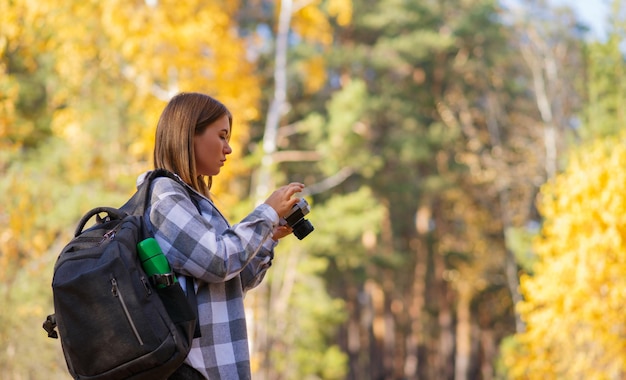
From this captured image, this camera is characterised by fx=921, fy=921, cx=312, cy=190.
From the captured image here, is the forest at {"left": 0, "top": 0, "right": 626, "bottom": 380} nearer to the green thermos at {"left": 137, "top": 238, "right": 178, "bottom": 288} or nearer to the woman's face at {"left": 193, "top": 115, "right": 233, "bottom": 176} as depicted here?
the woman's face at {"left": 193, "top": 115, "right": 233, "bottom": 176}

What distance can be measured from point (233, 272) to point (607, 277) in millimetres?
8208

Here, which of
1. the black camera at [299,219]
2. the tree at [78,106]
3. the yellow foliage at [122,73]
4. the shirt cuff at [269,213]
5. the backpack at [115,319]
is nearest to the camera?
the backpack at [115,319]

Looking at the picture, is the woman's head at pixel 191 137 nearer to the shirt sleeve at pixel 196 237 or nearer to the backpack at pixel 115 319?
the shirt sleeve at pixel 196 237

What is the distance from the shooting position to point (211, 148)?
7.48ft

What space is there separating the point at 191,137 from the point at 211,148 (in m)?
0.06

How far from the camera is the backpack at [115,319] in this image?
1945 millimetres

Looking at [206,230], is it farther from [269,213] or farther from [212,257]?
[269,213]

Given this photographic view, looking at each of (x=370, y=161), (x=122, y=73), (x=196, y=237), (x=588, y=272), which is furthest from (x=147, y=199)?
(x=370, y=161)

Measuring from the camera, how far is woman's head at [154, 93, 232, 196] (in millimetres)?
2244

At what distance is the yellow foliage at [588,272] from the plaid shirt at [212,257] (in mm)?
7565

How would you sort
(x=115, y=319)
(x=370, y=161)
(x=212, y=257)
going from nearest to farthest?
(x=115, y=319)
(x=212, y=257)
(x=370, y=161)

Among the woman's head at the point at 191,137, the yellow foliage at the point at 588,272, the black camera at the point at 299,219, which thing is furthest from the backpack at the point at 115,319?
the yellow foliage at the point at 588,272

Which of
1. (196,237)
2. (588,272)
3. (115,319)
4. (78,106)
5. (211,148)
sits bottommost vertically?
(588,272)

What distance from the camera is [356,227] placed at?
1698 cm
